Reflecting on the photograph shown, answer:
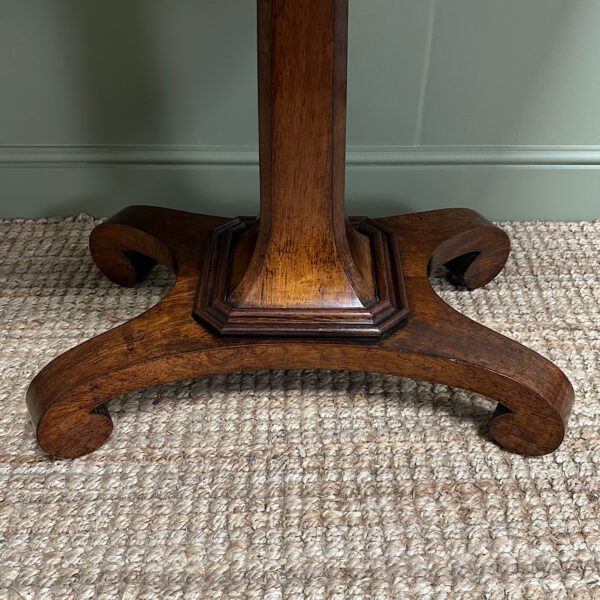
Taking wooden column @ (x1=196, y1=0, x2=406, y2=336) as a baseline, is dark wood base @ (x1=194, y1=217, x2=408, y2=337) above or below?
below

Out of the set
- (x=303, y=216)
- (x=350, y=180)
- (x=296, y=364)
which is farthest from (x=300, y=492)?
(x=350, y=180)

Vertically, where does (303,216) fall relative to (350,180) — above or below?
above

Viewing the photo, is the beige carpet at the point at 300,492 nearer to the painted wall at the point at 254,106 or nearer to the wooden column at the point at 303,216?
the wooden column at the point at 303,216

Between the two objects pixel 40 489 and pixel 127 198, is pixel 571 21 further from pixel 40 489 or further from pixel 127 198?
pixel 40 489

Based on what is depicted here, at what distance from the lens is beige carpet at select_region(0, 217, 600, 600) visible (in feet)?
2.05

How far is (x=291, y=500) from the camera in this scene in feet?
2.24

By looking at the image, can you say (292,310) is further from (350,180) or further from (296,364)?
(350,180)

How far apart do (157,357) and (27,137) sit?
0.43m

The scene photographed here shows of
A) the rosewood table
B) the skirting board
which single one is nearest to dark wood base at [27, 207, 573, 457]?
the rosewood table

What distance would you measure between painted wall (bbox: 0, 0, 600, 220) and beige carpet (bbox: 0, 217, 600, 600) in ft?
0.69

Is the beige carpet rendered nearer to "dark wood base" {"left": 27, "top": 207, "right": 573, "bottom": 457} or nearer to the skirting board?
"dark wood base" {"left": 27, "top": 207, "right": 573, "bottom": 457}

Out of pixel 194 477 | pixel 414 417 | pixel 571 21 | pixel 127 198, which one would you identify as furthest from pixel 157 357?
pixel 571 21

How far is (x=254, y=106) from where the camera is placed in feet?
3.13

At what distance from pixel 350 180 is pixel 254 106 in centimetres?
15
